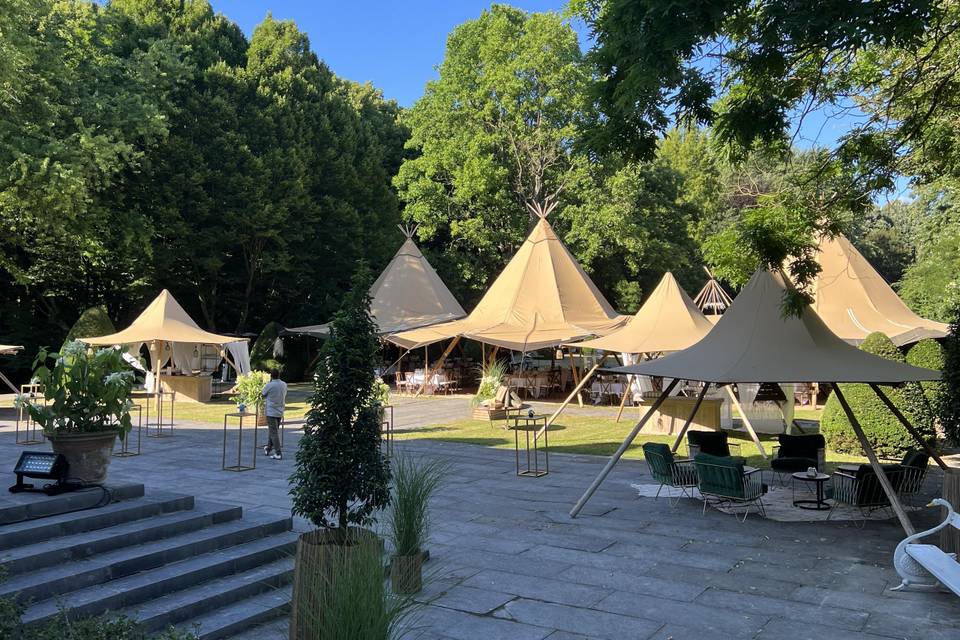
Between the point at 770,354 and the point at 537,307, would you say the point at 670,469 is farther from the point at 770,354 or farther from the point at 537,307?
the point at 537,307

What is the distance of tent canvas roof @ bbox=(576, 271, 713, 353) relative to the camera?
1769 cm

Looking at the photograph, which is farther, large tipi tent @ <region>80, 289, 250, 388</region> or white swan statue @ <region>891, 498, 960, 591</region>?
large tipi tent @ <region>80, 289, 250, 388</region>

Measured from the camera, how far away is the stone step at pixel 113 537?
566 centimetres

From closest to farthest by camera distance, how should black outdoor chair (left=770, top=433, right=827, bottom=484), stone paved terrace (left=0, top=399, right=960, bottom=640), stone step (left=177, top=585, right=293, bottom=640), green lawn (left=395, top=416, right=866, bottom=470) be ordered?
stone step (left=177, top=585, right=293, bottom=640), stone paved terrace (left=0, top=399, right=960, bottom=640), black outdoor chair (left=770, top=433, right=827, bottom=484), green lawn (left=395, top=416, right=866, bottom=470)

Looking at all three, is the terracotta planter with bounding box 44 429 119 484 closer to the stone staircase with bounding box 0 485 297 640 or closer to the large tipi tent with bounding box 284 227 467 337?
the stone staircase with bounding box 0 485 297 640

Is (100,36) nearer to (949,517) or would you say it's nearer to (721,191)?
(949,517)

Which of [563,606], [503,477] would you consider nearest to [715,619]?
[563,606]

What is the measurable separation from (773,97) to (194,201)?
78.4 feet

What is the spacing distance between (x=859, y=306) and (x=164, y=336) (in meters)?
19.3

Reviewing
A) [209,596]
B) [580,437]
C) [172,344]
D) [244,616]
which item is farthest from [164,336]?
[244,616]

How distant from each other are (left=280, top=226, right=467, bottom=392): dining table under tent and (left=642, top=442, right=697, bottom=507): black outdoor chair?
694 inches

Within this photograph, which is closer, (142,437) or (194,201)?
(142,437)

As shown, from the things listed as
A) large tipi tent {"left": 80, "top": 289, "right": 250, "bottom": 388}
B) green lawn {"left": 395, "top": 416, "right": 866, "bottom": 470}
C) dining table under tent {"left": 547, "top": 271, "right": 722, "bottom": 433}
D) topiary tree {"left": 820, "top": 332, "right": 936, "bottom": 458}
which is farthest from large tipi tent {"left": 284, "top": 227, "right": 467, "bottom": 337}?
topiary tree {"left": 820, "top": 332, "right": 936, "bottom": 458}

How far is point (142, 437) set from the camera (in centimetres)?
1490
